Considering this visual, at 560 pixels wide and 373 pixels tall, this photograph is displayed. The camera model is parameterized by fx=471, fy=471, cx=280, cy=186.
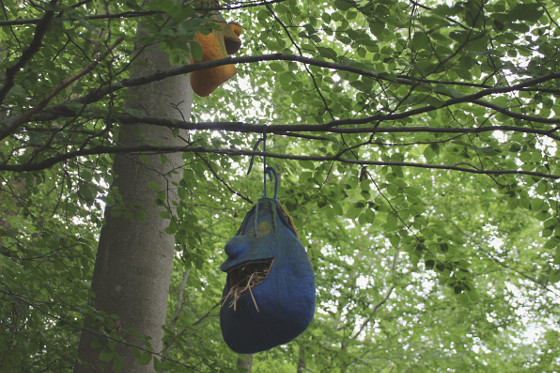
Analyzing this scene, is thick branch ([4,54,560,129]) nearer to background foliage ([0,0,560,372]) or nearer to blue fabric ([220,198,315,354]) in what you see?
background foliage ([0,0,560,372])

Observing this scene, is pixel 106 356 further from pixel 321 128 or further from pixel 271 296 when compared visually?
pixel 321 128

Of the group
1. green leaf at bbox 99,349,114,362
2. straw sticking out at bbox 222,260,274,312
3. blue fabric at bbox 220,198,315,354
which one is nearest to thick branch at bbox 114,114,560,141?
blue fabric at bbox 220,198,315,354

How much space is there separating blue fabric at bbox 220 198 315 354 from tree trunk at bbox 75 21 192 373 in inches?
34.1

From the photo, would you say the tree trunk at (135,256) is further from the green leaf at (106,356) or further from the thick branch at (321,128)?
the thick branch at (321,128)

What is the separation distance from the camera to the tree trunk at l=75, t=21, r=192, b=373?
2285 mm

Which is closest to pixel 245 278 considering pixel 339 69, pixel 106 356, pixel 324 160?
pixel 324 160

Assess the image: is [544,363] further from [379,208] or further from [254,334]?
[254,334]

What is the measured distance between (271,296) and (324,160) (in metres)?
0.63

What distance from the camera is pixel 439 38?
62.1 inches

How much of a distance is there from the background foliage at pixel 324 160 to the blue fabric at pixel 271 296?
0.33 meters

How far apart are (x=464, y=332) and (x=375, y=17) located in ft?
20.5

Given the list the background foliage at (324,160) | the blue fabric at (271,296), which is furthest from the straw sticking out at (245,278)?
the background foliage at (324,160)

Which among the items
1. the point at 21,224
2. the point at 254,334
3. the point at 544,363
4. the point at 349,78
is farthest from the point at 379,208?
the point at 544,363

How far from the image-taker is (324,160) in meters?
1.80
